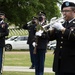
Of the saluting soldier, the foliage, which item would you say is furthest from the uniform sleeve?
the foliage

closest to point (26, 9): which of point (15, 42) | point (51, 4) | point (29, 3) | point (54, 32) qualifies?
point (29, 3)

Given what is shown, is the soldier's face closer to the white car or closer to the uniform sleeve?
the uniform sleeve

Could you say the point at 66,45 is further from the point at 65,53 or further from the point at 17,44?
the point at 17,44

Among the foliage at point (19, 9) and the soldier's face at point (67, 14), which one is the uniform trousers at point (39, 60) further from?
the foliage at point (19, 9)

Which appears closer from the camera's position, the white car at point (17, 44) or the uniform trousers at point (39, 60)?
the uniform trousers at point (39, 60)

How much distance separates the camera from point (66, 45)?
22.6 ft

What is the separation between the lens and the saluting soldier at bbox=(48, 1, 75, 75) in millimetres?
6840

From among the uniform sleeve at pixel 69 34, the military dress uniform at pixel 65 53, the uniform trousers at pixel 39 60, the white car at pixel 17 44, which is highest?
the uniform sleeve at pixel 69 34

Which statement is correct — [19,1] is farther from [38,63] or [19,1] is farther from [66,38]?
[66,38]

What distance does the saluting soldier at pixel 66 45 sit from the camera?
6.84 m

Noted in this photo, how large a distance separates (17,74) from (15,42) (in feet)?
78.9

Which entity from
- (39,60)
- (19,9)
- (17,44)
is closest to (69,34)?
(39,60)

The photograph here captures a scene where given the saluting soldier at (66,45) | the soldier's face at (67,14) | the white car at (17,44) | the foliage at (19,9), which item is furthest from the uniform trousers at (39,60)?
the white car at (17,44)

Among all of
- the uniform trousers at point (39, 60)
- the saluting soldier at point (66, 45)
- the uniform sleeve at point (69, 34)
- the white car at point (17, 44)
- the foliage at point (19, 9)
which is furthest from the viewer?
the foliage at point (19, 9)
